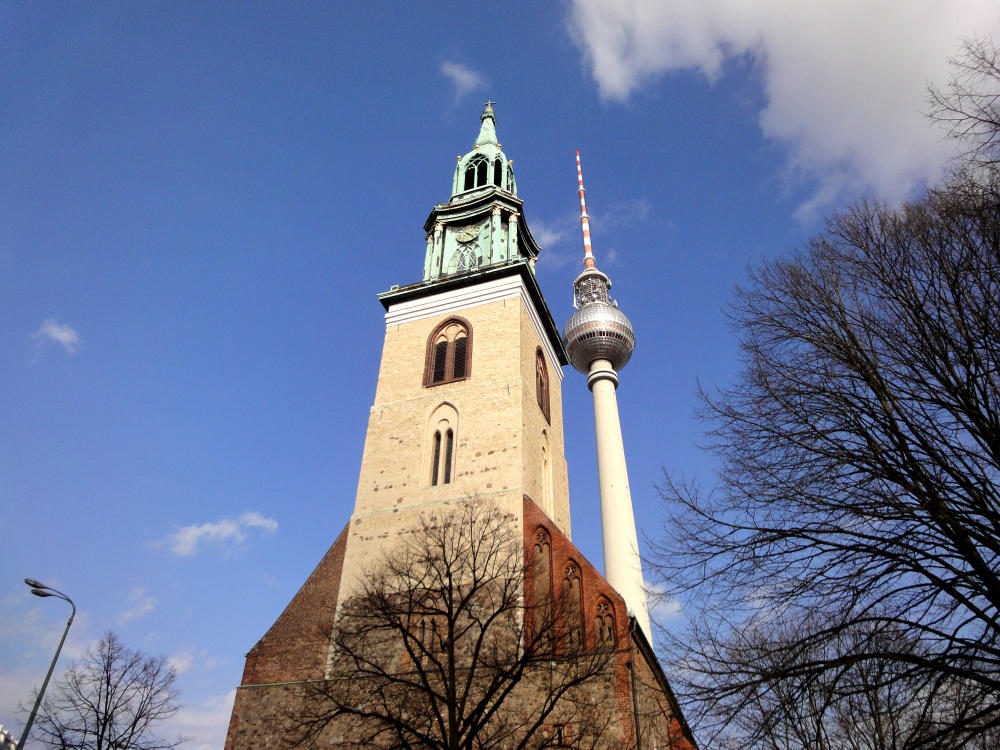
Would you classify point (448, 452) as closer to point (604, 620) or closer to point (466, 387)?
point (466, 387)

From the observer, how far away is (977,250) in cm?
736

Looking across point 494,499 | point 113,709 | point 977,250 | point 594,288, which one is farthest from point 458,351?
point 594,288

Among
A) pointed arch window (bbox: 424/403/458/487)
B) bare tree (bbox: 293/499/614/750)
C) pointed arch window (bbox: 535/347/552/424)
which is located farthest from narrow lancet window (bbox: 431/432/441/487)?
pointed arch window (bbox: 535/347/552/424)

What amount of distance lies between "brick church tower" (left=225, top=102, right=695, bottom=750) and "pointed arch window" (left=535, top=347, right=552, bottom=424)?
3.6 inches

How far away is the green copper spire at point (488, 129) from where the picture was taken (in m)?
38.9

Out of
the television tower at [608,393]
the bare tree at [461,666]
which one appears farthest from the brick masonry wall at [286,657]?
the television tower at [608,393]

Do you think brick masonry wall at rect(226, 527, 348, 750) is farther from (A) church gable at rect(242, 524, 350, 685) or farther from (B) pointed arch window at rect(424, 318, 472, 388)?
(B) pointed arch window at rect(424, 318, 472, 388)

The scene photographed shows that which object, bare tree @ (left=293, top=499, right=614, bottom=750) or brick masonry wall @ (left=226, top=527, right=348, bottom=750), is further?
brick masonry wall @ (left=226, top=527, right=348, bottom=750)

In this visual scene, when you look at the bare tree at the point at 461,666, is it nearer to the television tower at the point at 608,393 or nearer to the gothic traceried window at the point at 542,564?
the gothic traceried window at the point at 542,564

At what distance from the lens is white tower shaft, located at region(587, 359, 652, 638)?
3130 cm

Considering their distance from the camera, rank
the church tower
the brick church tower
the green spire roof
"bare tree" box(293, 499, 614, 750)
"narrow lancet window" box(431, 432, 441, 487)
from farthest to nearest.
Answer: the green spire roof
"narrow lancet window" box(431, 432, 441, 487)
the church tower
the brick church tower
"bare tree" box(293, 499, 614, 750)

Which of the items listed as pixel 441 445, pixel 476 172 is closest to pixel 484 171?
pixel 476 172

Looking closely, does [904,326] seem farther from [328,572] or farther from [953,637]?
[328,572]

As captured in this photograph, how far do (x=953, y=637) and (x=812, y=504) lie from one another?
179 cm
